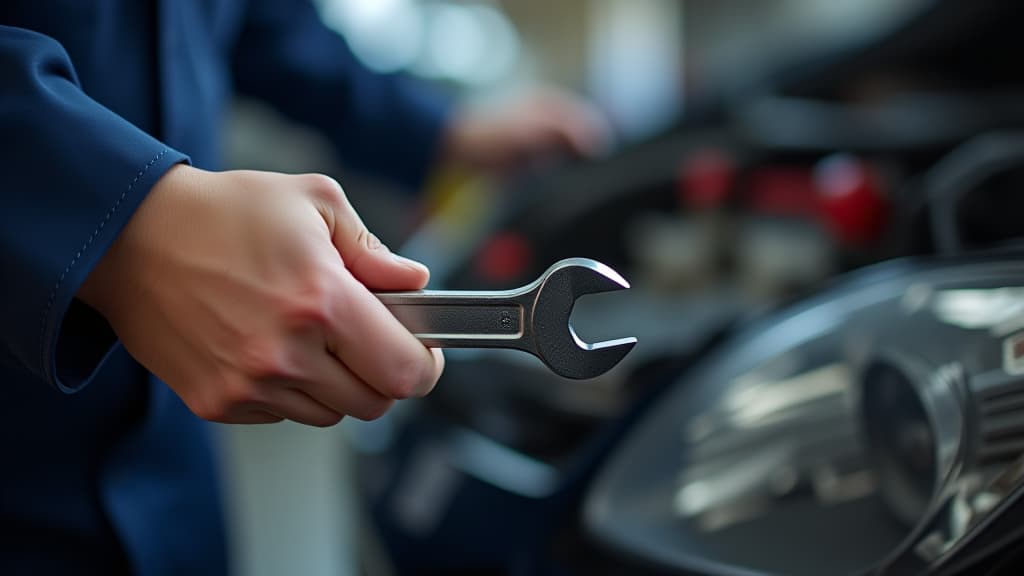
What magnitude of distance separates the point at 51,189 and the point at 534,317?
190mm

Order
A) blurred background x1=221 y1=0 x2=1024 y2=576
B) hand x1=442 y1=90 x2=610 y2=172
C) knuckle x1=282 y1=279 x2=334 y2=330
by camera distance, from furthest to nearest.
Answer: hand x1=442 y1=90 x2=610 y2=172, blurred background x1=221 y1=0 x2=1024 y2=576, knuckle x1=282 y1=279 x2=334 y2=330

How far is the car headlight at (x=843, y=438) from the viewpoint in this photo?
41 centimetres

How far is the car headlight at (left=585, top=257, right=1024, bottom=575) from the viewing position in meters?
0.41

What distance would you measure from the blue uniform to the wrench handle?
0.11 meters

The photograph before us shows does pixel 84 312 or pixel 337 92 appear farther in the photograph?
pixel 337 92

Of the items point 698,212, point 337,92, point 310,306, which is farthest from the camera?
point 698,212

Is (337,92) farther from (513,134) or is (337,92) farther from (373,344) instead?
(373,344)

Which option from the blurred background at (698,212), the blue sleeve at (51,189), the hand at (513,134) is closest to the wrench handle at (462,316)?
the blue sleeve at (51,189)

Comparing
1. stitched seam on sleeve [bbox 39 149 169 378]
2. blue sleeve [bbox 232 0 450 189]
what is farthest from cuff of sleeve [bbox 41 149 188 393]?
blue sleeve [bbox 232 0 450 189]

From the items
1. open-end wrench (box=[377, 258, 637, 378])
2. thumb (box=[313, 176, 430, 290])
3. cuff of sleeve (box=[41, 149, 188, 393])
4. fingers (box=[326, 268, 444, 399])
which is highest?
open-end wrench (box=[377, 258, 637, 378])

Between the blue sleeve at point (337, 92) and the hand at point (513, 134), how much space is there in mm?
24

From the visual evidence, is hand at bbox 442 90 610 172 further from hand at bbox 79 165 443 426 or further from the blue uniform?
hand at bbox 79 165 443 426

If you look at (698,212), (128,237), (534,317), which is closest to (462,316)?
(534,317)

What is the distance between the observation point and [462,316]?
1.14 feet
